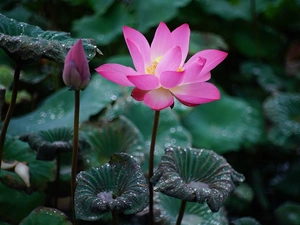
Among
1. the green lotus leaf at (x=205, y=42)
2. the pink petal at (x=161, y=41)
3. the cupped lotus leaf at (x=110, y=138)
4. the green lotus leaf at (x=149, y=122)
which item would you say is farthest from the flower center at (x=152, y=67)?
the green lotus leaf at (x=205, y=42)

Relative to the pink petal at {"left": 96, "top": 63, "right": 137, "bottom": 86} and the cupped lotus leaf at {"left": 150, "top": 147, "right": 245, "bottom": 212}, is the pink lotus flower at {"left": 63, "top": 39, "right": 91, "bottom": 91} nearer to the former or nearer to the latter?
the pink petal at {"left": 96, "top": 63, "right": 137, "bottom": 86}

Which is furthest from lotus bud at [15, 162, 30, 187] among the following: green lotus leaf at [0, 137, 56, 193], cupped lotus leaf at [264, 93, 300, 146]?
cupped lotus leaf at [264, 93, 300, 146]

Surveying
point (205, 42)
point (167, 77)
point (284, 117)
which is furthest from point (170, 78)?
point (205, 42)

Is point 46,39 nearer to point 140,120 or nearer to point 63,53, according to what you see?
point 63,53

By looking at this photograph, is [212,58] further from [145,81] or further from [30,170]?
[30,170]

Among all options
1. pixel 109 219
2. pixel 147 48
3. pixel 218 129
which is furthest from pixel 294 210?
pixel 147 48

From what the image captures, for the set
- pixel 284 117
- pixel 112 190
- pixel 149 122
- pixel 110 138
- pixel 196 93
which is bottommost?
pixel 284 117

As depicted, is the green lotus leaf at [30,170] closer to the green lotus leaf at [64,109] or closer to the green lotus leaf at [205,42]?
the green lotus leaf at [64,109]
